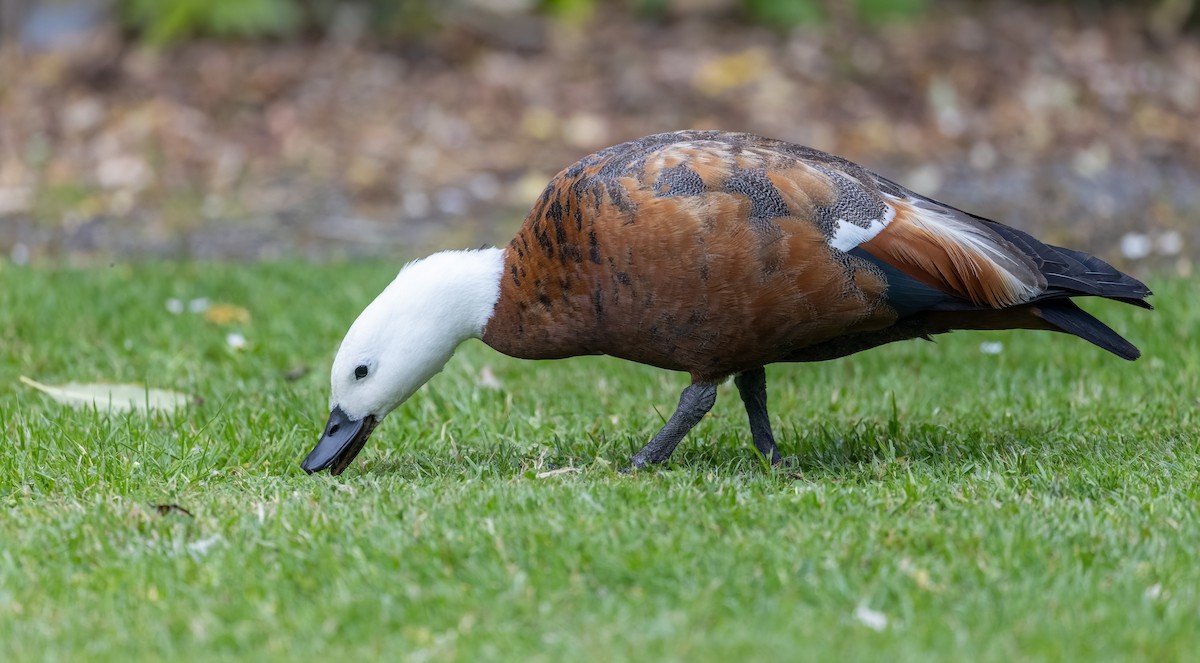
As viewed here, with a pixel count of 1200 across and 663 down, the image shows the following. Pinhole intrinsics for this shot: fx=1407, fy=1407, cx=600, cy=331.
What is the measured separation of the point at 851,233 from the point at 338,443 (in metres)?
1.63

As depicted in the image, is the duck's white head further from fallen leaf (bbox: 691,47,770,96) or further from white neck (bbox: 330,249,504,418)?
fallen leaf (bbox: 691,47,770,96)

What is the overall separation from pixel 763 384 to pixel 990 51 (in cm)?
757

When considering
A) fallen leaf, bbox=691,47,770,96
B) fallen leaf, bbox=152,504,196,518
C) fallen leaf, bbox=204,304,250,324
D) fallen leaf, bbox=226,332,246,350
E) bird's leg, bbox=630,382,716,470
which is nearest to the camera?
fallen leaf, bbox=152,504,196,518

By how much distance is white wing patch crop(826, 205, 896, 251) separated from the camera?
3.92m

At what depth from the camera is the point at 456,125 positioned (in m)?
10.4

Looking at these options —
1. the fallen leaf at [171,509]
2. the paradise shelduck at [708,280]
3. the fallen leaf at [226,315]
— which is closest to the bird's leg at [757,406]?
the paradise shelduck at [708,280]

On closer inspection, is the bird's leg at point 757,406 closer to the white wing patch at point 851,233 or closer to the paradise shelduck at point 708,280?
the paradise shelduck at point 708,280

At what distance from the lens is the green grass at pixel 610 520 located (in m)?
2.95

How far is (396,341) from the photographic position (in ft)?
13.9

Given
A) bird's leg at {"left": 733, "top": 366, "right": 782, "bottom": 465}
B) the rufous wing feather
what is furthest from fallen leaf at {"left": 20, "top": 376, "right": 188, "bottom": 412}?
the rufous wing feather

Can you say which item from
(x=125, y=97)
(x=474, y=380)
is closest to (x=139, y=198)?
(x=125, y=97)

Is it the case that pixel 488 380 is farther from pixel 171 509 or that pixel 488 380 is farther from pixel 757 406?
pixel 171 509

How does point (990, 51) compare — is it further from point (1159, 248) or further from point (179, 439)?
point (179, 439)

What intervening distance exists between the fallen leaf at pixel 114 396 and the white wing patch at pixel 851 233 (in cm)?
232
